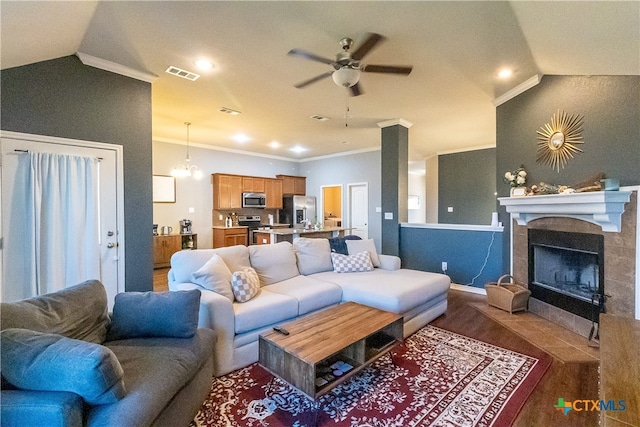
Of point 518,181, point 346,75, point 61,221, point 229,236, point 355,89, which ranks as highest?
point 355,89

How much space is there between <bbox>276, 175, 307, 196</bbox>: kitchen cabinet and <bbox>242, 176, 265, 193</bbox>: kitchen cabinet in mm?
710

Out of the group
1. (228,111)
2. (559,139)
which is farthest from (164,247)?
(559,139)

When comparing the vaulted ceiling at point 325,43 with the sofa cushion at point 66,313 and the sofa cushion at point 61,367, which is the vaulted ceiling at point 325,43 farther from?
the sofa cushion at point 61,367

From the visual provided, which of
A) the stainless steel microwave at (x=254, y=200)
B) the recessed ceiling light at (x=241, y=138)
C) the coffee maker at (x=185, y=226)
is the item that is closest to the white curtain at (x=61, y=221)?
the recessed ceiling light at (x=241, y=138)

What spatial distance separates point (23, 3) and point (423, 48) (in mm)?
3061

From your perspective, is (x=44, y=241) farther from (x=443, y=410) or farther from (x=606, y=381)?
(x=606, y=381)

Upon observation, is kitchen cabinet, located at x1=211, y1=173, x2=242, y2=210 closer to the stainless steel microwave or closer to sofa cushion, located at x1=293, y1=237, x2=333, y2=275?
the stainless steel microwave

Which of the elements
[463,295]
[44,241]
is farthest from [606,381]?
[44,241]

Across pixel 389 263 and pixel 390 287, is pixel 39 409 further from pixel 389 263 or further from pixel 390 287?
pixel 389 263

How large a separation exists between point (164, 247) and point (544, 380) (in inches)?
250

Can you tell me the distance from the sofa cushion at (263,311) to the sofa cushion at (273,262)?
0.43 meters

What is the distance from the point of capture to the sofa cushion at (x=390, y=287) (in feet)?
9.05

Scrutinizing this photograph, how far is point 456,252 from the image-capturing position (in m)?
4.61

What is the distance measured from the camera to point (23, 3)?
1.87 m
